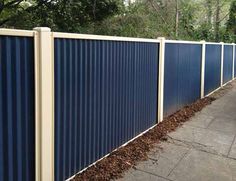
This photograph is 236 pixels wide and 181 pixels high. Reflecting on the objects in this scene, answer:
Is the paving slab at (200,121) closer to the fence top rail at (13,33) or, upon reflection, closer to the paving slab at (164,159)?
the paving slab at (164,159)

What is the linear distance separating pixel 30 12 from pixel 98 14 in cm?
214

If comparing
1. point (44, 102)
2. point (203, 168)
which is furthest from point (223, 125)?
point (44, 102)

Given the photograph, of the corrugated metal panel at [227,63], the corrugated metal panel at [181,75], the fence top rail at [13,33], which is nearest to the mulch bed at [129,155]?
the corrugated metal panel at [181,75]

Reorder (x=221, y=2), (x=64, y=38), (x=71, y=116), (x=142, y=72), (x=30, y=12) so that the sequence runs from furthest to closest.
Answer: (x=221, y=2)
(x=30, y=12)
(x=142, y=72)
(x=71, y=116)
(x=64, y=38)

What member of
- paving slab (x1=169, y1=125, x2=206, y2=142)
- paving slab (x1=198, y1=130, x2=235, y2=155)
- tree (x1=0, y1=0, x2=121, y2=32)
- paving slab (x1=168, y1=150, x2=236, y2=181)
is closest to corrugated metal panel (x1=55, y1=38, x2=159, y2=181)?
paving slab (x1=169, y1=125, x2=206, y2=142)

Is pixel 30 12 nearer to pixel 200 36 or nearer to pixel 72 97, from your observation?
pixel 72 97

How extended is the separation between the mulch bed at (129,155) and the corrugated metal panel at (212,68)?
3.35 meters

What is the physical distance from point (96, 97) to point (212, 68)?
7.31 meters

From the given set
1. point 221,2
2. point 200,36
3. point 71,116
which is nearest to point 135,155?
point 71,116

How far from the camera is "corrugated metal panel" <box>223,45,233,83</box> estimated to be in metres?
12.8

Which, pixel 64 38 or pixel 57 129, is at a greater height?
pixel 64 38

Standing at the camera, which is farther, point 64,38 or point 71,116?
point 71,116

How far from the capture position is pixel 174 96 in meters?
7.23

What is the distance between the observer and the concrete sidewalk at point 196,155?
4172mm
